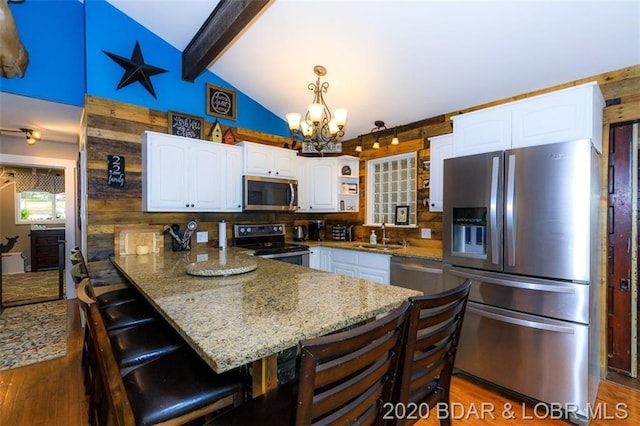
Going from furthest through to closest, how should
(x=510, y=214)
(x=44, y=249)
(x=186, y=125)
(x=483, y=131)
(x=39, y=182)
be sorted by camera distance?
1. (x=39, y=182)
2. (x=44, y=249)
3. (x=186, y=125)
4. (x=483, y=131)
5. (x=510, y=214)

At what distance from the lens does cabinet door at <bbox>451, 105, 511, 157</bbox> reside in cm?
234

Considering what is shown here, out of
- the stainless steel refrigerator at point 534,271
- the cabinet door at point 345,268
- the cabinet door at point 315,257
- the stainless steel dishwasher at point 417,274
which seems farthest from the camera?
the cabinet door at point 315,257

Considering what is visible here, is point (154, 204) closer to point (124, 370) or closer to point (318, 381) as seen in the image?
point (124, 370)

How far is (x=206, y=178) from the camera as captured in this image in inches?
128

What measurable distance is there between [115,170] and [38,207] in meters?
6.01

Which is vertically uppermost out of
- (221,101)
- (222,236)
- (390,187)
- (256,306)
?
(221,101)

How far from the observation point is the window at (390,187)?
3869mm

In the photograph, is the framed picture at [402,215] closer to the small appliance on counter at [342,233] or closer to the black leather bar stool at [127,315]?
the small appliance on counter at [342,233]

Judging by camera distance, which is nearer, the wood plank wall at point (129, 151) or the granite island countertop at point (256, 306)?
the granite island countertop at point (256, 306)

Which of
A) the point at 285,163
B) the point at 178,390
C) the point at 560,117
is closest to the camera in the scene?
the point at 178,390

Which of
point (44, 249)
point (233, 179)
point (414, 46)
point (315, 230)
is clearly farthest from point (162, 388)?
point (44, 249)

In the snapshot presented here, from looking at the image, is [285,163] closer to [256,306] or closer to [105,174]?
[105,174]

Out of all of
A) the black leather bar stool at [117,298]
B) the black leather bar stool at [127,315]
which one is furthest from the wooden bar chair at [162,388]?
the black leather bar stool at [117,298]

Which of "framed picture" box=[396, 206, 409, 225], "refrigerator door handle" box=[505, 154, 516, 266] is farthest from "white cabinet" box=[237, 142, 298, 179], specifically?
"refrigerator door handle" box=[505, 154, 516, 266]
